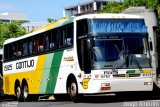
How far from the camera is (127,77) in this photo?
17.4m

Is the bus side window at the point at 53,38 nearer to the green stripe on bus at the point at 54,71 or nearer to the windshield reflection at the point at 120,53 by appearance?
the green stripe on bus at the point at 54,71

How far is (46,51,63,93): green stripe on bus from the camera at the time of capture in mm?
20045

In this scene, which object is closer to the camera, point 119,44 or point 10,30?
point 119,44

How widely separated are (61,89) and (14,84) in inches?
272

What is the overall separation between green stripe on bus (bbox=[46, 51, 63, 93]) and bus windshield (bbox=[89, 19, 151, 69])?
8.89 ft

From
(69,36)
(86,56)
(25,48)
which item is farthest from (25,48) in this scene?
(86,56)

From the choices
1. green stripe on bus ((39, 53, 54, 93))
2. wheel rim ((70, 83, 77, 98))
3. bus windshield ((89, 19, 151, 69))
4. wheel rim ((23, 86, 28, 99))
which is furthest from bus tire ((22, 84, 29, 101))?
bus windshield ((89, 19, 151, 69))

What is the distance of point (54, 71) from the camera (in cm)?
2072

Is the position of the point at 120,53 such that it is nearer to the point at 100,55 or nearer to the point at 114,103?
the point at 100,55

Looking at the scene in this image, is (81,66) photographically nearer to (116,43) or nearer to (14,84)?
(116,43)

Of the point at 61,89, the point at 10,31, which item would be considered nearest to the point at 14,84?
the point at 61,89

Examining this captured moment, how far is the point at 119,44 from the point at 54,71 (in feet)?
13.8

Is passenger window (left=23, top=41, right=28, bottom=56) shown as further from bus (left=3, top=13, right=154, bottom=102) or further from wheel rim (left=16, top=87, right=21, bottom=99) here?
bus (left=3, top=13, right=154, bottom=102)

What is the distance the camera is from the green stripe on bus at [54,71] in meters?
20.0
